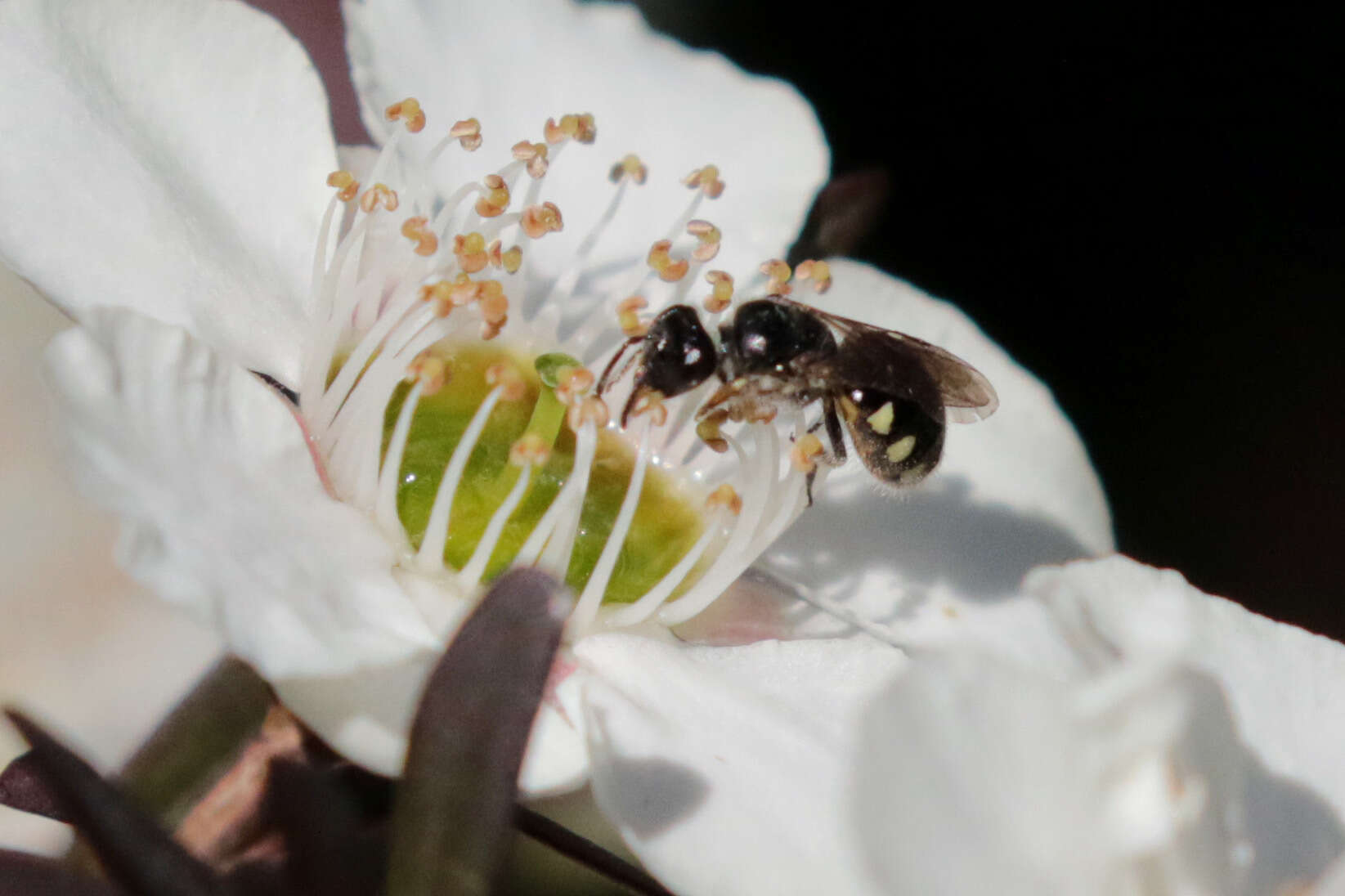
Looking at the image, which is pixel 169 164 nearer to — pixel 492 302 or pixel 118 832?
pixel 492 302

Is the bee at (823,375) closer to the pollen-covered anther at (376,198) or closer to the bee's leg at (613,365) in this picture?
the bee's leg at (613,365)

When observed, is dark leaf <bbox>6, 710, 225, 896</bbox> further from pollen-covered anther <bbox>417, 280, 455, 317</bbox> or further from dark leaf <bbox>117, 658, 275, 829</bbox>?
pollen-covered anther <bbox>417, 280, 455, 317</bbox>

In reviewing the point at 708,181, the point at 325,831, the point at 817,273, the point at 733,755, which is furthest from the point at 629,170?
the point at 325,831

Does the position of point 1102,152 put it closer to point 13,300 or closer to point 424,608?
point 424,608

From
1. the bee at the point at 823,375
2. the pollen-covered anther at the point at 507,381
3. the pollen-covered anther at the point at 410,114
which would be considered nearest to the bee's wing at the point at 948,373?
the bee at the point at 823,375

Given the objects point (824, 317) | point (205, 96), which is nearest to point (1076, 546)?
point (824, 317)

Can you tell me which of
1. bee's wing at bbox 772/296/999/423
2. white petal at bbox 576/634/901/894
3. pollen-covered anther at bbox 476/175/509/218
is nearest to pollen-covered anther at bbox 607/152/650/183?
pollen-covered anther at bbox 476/175/509/218
